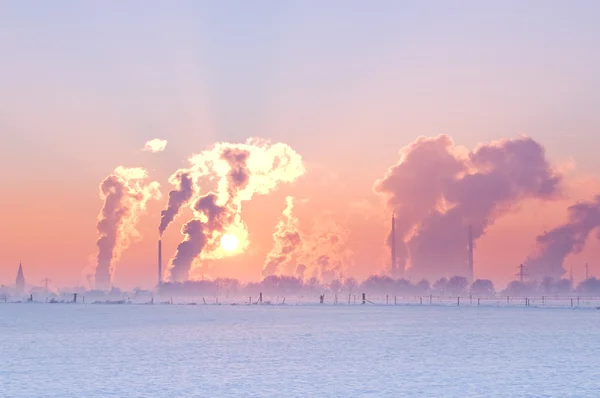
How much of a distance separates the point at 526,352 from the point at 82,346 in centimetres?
3817

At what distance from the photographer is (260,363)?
55594 millimetres

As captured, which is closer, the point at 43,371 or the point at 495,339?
the point at 43,371

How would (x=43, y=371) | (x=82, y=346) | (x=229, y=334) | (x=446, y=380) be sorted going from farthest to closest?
(x=229, y=334), (x=82, y=346), (x=43, y=371), (x=446, y=380)

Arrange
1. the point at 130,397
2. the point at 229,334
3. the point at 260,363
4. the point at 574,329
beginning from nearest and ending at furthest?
the point at 130,397
the point at 260,363
the point at 229,334
the point at 574,329

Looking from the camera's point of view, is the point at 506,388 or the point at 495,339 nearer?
the point at 506,388

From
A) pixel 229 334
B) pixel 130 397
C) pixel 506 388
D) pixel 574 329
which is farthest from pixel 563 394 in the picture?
pixel 574 329

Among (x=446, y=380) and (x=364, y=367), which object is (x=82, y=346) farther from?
(x=446, y=380)

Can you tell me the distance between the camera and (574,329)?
101 m

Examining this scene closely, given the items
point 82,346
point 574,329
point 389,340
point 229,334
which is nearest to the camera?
point 82,346

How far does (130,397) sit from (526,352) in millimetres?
36995

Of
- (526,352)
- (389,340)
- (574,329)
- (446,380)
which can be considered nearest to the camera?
(446,380)

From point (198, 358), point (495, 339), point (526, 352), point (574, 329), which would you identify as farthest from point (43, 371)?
point (574, 329)

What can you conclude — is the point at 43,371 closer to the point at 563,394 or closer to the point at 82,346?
the point at 82,346

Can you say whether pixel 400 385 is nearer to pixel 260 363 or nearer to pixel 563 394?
pixel 563 394
